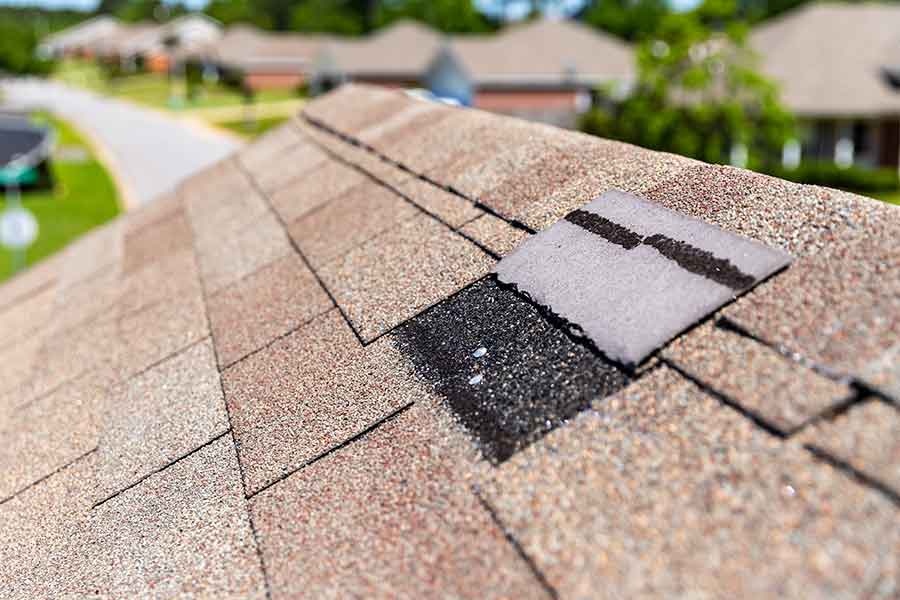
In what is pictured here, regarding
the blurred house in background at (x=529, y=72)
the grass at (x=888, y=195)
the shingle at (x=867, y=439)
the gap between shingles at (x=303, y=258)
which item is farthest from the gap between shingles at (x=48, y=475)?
the blurred house in background at (x=529, y=72)

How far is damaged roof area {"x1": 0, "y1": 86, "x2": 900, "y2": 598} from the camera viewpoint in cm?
189

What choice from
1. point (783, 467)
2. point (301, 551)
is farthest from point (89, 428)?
point (783, 467)

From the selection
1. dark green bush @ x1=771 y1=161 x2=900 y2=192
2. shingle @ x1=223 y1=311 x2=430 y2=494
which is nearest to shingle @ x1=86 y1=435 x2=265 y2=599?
shingle @ x1=223 y1=311 x2=430 y2=494

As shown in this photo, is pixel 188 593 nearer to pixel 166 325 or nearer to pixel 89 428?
pixel 89 428

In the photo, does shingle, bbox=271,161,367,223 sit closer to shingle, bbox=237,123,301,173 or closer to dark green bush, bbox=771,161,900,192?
shingle, bbox=237,123,301,173

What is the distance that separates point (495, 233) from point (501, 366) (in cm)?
118

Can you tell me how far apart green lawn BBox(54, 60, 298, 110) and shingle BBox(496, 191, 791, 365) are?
2527 inches

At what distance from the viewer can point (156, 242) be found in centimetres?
702

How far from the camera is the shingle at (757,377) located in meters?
2.03

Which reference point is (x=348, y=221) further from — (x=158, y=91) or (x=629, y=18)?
(x=158, y=91)

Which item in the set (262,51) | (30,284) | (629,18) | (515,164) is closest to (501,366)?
(515,164)

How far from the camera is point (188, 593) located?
2406mm

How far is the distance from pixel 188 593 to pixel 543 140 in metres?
3.17

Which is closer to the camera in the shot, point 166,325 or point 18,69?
point 166,325
